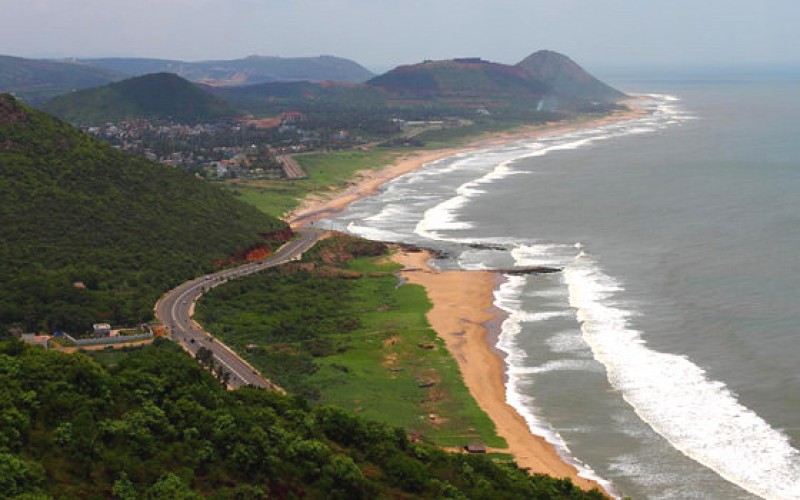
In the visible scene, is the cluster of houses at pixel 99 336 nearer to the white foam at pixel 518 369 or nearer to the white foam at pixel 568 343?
the white foam at pixel 518 369

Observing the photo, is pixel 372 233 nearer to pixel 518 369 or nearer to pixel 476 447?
pixel 518 369

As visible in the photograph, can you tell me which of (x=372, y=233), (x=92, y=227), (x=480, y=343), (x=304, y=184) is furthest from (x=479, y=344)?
(x=304, y=184)

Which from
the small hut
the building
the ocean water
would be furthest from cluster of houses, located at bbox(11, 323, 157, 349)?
the small hut

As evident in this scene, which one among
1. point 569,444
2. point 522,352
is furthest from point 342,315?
point 569,444

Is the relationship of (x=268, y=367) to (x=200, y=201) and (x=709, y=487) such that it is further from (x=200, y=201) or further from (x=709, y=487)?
(x=200, y=201)

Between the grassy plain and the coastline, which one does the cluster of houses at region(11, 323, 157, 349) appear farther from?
the coastline

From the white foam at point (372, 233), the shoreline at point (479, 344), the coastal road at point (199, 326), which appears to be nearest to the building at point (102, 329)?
the coastal road at point (199, 326)
